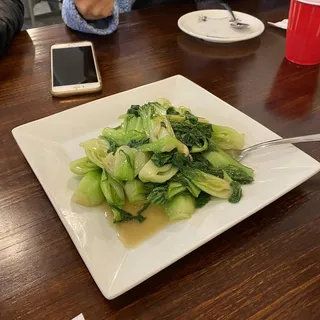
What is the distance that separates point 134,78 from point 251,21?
1.40 feet

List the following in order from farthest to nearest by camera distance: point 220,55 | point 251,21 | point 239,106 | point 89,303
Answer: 1. point 251,21
2. point 220,55
3. point 239,106
4. point 89,303

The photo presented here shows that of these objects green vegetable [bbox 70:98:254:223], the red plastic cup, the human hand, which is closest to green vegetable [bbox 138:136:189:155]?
green vegetable [bbox 70:98:254:223]

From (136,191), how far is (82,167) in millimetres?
92

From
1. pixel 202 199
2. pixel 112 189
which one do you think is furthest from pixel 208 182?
pixel 112 189

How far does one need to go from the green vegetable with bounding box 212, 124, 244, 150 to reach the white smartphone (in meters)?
0.32

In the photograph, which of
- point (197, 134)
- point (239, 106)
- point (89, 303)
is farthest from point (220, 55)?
point (89, 303)

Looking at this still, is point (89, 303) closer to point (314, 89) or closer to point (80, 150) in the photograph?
point (80, 150)

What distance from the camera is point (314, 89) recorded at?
843 mm

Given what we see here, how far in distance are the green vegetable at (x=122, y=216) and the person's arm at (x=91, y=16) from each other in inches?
25.7

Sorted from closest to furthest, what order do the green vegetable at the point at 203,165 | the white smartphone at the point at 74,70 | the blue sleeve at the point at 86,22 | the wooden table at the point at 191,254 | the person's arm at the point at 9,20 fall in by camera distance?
the wooden table at the point at 191,254
the green vegetable at the point at 203,165
the white smartphone at the point at 74,70
the person's arm at the point at 9,20
the blue sleeve at the point at 86,22

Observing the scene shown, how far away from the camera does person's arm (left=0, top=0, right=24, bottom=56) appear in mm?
898

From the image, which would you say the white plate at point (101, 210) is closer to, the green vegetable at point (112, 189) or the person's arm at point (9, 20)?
the green vegetable at point (112, 189)

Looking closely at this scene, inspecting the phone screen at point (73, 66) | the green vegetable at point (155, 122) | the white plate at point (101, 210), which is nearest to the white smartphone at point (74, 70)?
the phone screen at point (73, 66)

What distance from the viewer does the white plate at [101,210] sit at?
0.45 metres
